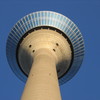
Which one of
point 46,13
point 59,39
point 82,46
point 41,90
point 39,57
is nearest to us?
point 41,90

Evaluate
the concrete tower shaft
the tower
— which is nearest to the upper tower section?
the tower

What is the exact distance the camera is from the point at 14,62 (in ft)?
120

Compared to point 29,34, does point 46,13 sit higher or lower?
higher

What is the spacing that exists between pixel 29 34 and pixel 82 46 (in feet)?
32.6

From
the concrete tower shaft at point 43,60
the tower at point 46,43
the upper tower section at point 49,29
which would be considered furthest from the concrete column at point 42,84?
the upper tower section at point 49,29

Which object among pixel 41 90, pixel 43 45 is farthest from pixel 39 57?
pixel 41 90

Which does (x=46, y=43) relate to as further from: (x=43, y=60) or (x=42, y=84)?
(x=42, y=84)

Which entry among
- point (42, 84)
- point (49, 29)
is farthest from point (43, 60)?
point (49, 29)

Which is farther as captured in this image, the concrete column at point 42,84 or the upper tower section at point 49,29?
the upper tower section at point 49,29

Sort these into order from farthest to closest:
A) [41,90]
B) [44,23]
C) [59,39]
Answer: [44,23], [59,39], [41,90]

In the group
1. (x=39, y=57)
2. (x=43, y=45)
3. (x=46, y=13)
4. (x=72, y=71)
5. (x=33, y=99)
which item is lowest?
(x=33, y=99)

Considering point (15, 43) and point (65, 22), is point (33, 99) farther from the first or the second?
point (65, 22)

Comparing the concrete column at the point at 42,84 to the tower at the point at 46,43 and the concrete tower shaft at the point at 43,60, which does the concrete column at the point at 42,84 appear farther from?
the tower at the point at 46,43

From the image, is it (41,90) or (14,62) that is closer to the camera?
(41,90)
